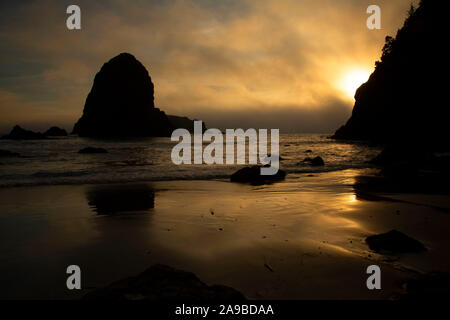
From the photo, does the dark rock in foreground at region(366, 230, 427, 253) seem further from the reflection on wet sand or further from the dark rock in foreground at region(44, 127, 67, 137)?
the dark rock in foreground at region(44, 127, 67, 137)

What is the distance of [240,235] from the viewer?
5504 mm

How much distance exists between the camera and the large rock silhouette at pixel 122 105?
11975cm

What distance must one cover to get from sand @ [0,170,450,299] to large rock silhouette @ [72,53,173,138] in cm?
11747

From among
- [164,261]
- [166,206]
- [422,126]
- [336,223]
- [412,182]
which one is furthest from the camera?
[422,126]

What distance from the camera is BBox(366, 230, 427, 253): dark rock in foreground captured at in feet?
15.2

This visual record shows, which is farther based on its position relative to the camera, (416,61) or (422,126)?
(416,61)

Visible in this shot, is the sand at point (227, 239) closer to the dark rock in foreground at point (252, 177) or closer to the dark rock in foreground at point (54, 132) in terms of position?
the dark rock in foreground at point (252, 177)

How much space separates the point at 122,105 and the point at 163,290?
13039 centimetres

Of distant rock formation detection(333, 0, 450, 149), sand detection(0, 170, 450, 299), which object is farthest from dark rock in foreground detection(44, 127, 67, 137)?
sand detection(0, 170, 450, 299)

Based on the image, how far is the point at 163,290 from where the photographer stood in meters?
2.84

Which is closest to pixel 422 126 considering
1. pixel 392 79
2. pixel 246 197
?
pixel 392 79

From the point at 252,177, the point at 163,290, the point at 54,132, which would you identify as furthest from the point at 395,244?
the point at 54,132
